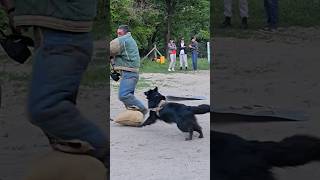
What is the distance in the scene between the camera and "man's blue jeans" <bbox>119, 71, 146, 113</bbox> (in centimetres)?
450

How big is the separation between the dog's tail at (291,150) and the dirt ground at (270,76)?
5 centimetres

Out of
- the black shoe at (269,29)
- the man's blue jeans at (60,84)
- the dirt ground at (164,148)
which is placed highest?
the black shoe at (269,29)

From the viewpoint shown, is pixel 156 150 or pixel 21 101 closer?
pixel 21 101

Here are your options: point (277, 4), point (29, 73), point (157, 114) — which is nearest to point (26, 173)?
point (29, 73)

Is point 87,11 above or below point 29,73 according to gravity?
above

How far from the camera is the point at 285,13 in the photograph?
3557 mm

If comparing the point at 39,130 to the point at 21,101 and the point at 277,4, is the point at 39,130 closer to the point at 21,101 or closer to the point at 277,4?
the point at 21,101

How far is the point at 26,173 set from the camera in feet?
11.5

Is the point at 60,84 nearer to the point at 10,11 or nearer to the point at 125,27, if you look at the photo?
the point at 10,11

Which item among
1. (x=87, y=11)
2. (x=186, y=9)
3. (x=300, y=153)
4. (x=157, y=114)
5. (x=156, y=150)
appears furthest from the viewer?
(x=157, y=114)

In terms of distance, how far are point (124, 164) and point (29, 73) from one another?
3.43ft

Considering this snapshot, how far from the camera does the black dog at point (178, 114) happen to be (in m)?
4.33

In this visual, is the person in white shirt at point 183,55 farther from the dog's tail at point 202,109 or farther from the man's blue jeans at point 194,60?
the dog's tail at point 202,109

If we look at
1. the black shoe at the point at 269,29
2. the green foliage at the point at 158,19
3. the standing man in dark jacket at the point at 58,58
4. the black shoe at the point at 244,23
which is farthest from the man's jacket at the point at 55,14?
the black shoe at the point at 269,29
